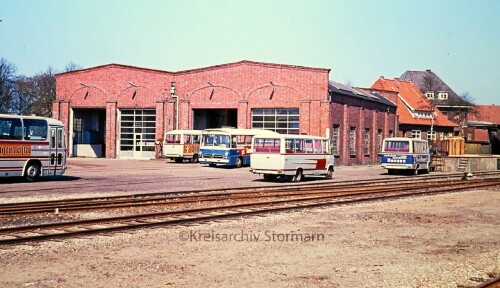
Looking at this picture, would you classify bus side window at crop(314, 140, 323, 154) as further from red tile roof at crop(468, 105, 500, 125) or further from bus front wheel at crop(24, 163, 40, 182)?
red tile roof at crop(468, 105, 500, 125)

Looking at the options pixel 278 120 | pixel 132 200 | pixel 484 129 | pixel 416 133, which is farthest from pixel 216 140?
pixel 484 129

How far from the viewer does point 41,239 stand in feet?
33.8

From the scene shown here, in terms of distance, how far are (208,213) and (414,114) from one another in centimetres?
5704

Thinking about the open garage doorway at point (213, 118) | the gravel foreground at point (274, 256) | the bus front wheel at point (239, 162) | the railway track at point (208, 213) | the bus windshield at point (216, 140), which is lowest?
the gravel foreground at point (274, 256)

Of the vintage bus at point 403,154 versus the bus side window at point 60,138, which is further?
the vintage bus at point 403,154

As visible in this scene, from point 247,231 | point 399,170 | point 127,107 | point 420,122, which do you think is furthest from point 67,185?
point 420,122

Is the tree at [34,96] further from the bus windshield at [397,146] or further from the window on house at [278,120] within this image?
the bus windshield at [397,146]

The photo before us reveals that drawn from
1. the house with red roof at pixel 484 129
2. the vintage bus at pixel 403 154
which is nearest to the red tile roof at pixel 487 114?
the house with red roof at pixel 484 129

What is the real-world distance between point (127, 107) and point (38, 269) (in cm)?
4328

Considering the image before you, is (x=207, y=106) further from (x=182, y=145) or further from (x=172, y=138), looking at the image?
(x=182, y=145)

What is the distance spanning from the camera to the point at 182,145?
43.5 m

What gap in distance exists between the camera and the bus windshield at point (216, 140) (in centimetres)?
3731

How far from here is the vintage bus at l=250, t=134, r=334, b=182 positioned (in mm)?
25422

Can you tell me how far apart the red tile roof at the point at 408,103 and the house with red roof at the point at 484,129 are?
17.4 ft
